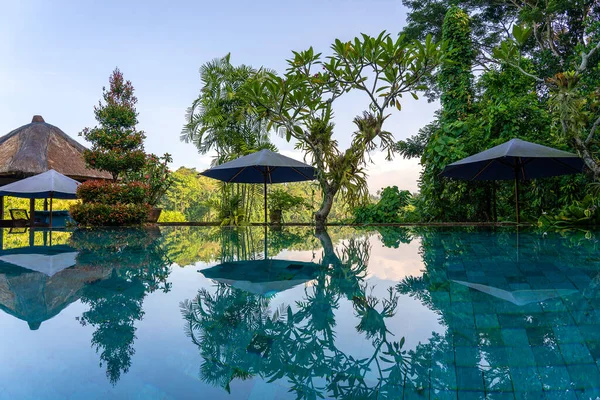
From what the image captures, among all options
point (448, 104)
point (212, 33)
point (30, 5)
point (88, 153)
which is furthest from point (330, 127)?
point (30, 5)

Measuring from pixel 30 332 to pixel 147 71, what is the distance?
17.1m

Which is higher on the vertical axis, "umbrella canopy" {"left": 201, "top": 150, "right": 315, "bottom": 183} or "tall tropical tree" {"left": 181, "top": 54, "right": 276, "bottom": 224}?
"tall tropical tree" {"left": 181, "top": 54, "right": 276, "bottom": 224}

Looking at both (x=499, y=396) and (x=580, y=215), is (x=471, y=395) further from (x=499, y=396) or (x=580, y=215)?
(x=580, y=215)

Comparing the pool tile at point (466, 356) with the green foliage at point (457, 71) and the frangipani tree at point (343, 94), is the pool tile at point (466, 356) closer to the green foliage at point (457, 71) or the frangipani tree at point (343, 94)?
the frangipani tree at point (343, 94)

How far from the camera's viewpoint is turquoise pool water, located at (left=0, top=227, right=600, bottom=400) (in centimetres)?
126

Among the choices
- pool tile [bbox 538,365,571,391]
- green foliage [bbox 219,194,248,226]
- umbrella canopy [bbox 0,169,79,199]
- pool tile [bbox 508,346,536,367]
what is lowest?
pool tile [bbox 538,365,571,391]

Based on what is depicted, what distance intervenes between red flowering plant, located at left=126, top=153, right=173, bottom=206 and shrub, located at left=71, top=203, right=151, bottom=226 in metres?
1.34

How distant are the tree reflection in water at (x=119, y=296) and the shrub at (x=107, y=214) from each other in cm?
513

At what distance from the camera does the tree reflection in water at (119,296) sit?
1580 mm

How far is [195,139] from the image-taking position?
12219 mm

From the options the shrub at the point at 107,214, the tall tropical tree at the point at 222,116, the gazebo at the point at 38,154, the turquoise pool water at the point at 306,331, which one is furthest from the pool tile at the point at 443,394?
the gazebo at the point at 38,154

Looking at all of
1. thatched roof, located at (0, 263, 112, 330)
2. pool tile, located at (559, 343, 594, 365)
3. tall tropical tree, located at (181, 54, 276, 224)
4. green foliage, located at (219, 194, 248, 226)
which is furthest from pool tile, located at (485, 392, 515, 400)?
tall tropical tree, located at (181, 54, 276, 224)

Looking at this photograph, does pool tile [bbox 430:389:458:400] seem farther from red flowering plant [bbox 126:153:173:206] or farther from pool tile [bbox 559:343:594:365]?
red flowering plant [bbox 126:153:173:206]

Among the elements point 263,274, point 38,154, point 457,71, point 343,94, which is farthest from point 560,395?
point 38,154
